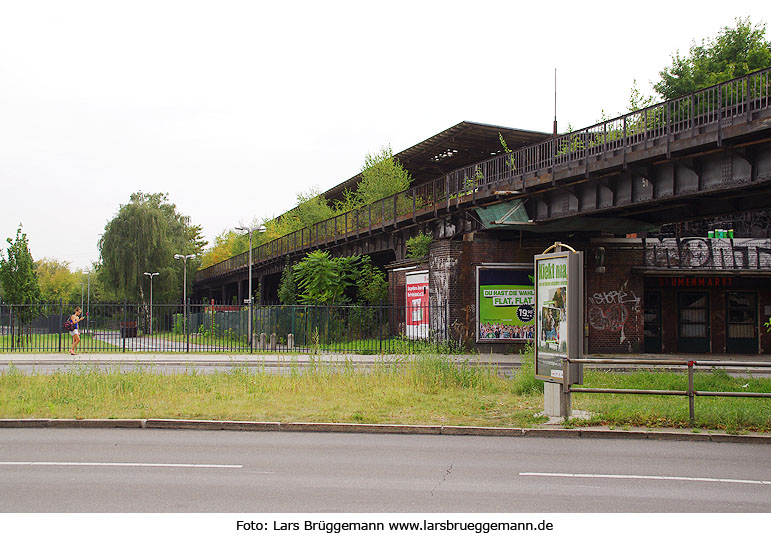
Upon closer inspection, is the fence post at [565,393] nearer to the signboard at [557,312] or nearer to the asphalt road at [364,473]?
the signboard at [557,312]

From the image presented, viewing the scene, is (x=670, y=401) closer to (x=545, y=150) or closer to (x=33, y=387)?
(x=33, y=387)

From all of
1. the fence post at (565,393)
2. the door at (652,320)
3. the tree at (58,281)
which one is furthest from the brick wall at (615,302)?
the tree at (58,281)

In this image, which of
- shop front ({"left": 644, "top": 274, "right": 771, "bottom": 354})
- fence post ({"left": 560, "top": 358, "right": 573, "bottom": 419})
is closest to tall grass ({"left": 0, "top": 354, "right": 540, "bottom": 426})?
fence post ({"left": 560, "top": 358, "right": 573, "bottom": 419})

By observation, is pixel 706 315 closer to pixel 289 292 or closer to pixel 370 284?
pixel 370 284

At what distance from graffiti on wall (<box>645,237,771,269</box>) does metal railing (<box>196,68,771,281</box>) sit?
561cm

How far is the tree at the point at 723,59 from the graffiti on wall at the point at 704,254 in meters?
20.5

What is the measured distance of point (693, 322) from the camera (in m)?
32.9

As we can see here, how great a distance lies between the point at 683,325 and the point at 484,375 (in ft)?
68.2

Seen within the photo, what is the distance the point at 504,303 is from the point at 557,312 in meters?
16.8

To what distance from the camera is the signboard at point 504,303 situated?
29078 mm

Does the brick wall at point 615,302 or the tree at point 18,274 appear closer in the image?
the brick wall at point 615,302

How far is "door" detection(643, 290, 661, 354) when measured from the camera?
3272 centimetres

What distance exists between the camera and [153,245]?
232 ft

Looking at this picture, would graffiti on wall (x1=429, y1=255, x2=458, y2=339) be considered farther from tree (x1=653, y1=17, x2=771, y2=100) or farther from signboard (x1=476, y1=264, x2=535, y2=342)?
tree (x1=653, y1=17, x2=771, y2=100)
